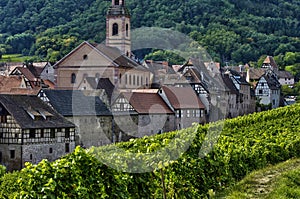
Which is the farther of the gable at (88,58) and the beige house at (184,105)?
the gable at (88,58)

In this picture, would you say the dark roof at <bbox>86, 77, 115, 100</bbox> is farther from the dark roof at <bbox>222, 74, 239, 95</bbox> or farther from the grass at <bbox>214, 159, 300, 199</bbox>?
the grass at <bbox>214, 159, 300, 199</bbox>

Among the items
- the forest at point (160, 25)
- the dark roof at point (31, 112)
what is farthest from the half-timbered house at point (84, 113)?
the forest at point (160, 25)

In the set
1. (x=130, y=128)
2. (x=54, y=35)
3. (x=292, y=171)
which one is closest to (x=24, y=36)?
(x=54, y=35)

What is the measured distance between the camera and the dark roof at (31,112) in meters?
45.7

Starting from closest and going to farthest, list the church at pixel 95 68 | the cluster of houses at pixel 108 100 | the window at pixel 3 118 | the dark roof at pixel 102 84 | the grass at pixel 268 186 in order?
the grass at pixel 268 186
the window at pixel 3 118
the cluster of houses at pixel 108 100
the dark roof at pixel 102 84
the church at pixel 95 68

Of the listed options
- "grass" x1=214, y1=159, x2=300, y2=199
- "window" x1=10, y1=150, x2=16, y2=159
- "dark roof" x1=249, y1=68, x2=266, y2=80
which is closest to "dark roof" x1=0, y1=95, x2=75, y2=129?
"window" x1=10, y1=150, x2=16, y2=159

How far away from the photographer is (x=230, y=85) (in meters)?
82.8

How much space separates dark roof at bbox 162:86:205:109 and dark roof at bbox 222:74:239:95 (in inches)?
482

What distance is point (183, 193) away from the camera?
19906mm

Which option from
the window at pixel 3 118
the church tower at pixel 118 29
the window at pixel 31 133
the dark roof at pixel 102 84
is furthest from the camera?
the church tower at pixel 118 29

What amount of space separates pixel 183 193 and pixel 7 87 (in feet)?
161

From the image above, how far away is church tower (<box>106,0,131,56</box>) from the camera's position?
8669 cm

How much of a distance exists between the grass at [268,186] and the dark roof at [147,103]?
125ft

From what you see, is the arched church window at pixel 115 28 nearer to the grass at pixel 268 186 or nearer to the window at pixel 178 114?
the window at pixel 178 114
